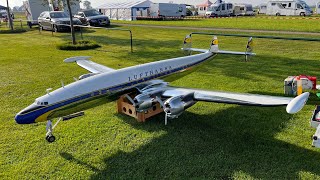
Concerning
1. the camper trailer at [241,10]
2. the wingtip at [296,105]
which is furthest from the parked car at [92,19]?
the camper trailer at [241,10]

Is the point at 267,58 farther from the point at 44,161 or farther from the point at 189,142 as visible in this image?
the point at 44,161

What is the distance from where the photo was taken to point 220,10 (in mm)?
74688

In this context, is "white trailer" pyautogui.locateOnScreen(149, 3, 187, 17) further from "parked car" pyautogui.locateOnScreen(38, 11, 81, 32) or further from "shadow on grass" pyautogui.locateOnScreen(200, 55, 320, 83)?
"shadow on grass" pyautogui.locateOnScreen(200, 55, 320, 83)

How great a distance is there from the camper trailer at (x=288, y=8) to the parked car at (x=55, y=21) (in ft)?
180

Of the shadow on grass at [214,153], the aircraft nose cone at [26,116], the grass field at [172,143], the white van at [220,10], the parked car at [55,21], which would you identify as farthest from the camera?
the white van at [220,10]

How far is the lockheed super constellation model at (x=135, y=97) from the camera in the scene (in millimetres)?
7949

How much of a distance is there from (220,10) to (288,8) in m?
17.7

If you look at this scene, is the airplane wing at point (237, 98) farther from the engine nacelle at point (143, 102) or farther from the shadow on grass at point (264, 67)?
the shadow on grass at point (264, 67)

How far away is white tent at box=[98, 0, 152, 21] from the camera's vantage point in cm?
6550

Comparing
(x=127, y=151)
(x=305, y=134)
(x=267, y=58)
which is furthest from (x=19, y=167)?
(x=267, y=58)

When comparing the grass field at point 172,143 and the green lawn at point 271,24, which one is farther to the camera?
the green lawn at point 271,24

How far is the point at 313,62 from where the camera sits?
18.5 meters

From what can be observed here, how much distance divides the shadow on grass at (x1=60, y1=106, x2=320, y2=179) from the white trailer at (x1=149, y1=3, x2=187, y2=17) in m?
57.1

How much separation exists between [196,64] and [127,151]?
605cm
